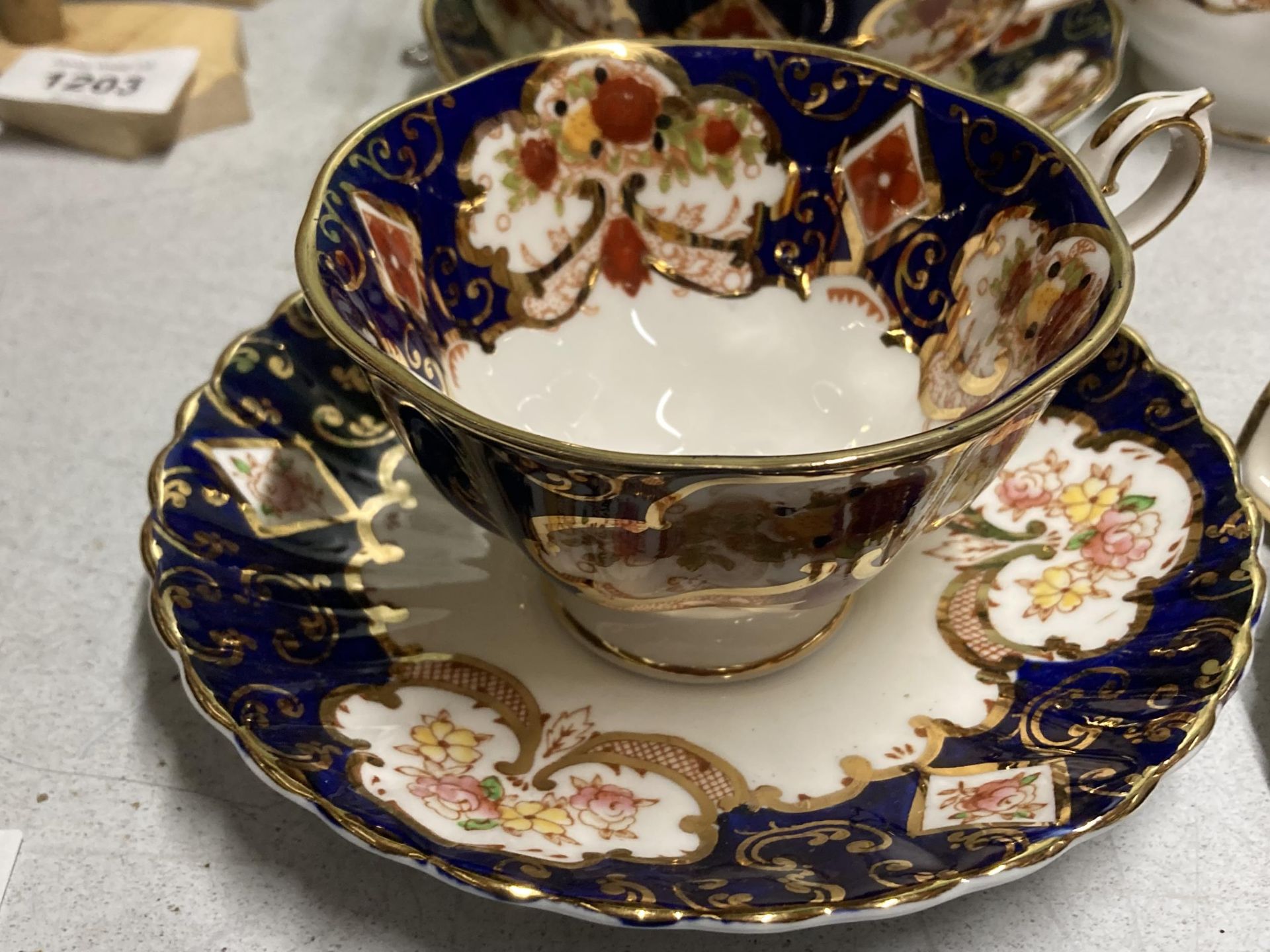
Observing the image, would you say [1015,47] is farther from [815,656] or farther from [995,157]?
[815,656]

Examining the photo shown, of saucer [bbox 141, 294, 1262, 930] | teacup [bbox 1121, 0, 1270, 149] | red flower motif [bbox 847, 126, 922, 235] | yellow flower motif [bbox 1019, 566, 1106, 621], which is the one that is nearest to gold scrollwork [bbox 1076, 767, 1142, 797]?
saucer [bbox 141, 294, 1262, 930]

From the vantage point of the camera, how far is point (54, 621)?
1.92 ft

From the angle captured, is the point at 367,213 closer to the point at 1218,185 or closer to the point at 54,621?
the point at 54,621

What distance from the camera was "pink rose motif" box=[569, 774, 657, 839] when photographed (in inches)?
17.1

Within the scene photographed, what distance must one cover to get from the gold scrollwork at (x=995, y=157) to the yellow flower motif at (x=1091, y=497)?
0.52 feet

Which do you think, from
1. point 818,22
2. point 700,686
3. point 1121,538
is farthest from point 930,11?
point 700,686

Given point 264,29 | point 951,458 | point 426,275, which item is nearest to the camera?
point 951,458

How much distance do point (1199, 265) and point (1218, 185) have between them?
128mm

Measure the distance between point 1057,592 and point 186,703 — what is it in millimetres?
437

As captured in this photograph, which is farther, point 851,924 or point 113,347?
point 113,347

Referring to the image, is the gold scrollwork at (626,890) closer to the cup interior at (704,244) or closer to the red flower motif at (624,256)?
the cup interior at (704,244)

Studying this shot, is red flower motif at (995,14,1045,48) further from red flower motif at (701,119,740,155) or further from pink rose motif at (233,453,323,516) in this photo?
pink rose motif at (233,453,323,516)

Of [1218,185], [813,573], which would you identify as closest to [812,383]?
[813,573]

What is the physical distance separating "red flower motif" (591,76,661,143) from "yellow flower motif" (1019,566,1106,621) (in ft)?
1.18
